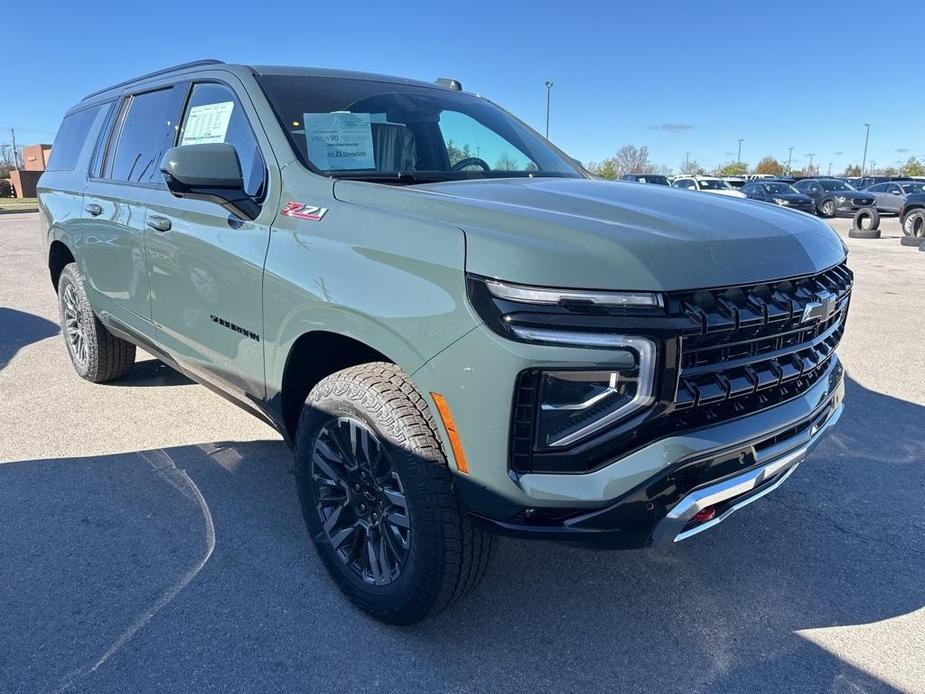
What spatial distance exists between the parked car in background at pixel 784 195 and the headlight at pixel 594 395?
24.5 meters

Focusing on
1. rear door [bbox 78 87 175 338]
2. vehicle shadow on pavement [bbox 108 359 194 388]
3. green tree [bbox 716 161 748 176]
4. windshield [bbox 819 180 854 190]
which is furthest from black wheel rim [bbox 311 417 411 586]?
green tree [bbox 716 161 748 176]

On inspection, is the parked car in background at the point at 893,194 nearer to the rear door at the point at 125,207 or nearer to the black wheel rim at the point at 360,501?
the rear door at the point at 125,207

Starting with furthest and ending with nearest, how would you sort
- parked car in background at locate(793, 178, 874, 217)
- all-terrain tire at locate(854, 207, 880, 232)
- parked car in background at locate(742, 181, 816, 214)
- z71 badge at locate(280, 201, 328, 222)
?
parked car in background at locate(793, 178, 874, 217)
parked car in background at locate(742, 181, 816, 214)
all-terrain tire at locate(854, 207, 880, 232)
z71 badge at locate(280, 201, 328, 222)

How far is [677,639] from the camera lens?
8.16 ft

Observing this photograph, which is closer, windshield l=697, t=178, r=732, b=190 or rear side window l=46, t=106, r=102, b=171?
rear side window l=46, t=106, r=102, b=171

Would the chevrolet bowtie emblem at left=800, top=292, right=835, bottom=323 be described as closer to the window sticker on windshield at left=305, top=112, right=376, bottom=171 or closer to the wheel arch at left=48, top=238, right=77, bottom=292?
the window sticker on windshield at left=305, top=112, right=376, bottom=171

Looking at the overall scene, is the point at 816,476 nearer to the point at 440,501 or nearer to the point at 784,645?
the point at 784,645

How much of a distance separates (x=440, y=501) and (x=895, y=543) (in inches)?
86.0

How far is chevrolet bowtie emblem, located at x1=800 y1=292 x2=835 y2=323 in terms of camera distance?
231 centimetres

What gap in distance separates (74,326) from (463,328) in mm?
4362

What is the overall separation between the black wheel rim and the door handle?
1490mm

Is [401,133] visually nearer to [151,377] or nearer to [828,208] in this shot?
[151,377]

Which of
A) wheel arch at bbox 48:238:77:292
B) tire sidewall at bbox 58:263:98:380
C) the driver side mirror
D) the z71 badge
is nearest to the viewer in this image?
the z71 badge

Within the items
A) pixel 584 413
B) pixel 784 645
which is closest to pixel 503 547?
pixel 784 645
